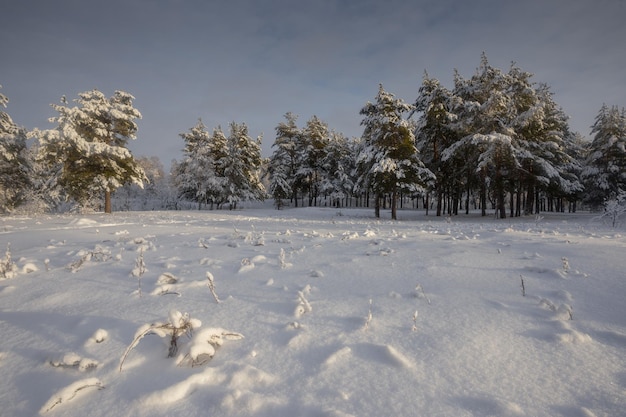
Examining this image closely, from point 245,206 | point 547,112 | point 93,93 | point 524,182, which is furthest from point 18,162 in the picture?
point 547,112

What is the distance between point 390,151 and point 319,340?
1972cm

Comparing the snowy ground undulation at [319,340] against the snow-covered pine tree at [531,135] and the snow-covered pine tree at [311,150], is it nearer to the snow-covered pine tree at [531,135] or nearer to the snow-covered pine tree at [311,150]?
the snow-covered pine tree at [531,135]

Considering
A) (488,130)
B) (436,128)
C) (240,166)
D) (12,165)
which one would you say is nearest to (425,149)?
(436,128)

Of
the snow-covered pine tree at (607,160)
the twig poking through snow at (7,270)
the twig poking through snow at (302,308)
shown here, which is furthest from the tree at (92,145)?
the snow-covered pine tree at (607,160)

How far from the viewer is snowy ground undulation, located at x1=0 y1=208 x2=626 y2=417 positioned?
1.55 m

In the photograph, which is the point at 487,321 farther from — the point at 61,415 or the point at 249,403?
the point at 61,415

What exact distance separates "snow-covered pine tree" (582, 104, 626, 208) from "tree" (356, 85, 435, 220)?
2124cm

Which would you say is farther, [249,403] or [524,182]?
[524,182]

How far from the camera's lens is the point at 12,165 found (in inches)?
864

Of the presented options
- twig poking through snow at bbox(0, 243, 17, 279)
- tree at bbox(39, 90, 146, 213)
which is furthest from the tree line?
twig poking through snow at bbox(0, 243, 17, 279)

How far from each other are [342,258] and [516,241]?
401cm

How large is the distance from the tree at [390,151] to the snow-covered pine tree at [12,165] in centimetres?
2556

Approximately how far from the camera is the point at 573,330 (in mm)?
2219

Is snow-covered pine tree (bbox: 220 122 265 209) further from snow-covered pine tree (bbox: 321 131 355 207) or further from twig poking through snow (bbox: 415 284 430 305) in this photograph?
twig poking through snow (bbox: 415 284 430 305)
